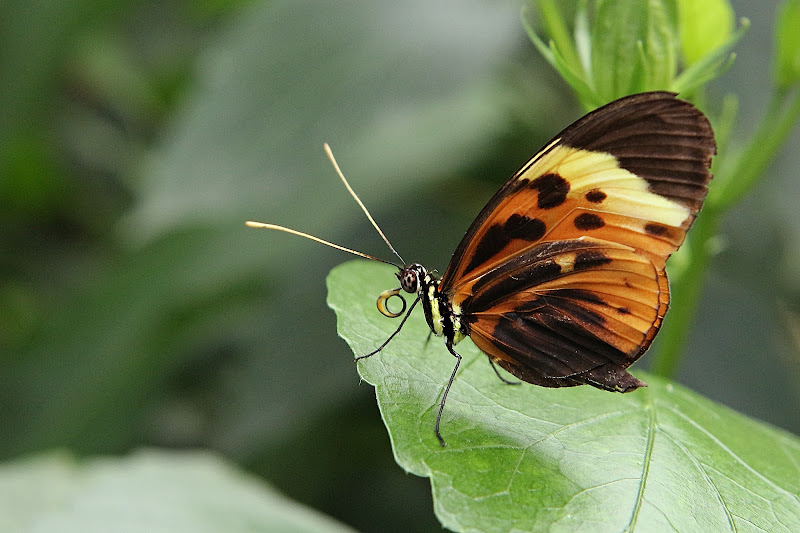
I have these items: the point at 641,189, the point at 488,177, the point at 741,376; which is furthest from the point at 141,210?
the point at 741,376

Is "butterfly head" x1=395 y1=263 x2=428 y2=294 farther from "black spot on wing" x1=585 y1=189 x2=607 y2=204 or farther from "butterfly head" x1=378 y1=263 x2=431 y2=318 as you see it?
Answer: "black spot on wing" x1=585 y1=189 x2=607 y2=204

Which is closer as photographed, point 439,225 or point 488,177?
point 439,225

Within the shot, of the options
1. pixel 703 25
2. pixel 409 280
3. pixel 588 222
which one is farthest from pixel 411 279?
pixel 703 25

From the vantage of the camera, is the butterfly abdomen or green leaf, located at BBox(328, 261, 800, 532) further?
the butterfly abdomen

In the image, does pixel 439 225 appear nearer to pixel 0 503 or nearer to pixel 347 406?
pixel 347 406

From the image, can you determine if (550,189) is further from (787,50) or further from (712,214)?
(787,50)

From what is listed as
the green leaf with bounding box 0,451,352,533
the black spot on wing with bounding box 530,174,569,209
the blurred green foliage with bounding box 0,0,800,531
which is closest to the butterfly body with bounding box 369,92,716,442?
the black spot on wing with bounding box 530,174,569,209

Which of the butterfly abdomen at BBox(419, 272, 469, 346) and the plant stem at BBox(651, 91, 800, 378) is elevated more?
the butterfly abdomen at BBox(419, 272, 469, 346)
